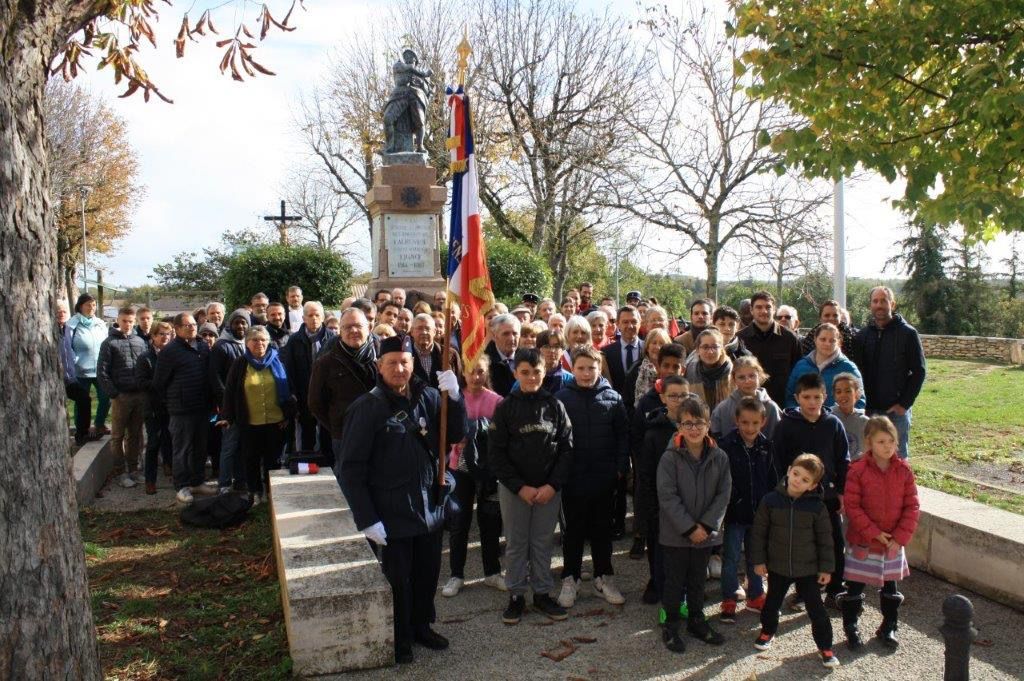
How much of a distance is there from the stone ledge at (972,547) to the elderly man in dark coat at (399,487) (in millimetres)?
3349

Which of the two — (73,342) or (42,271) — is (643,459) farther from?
(73,342)

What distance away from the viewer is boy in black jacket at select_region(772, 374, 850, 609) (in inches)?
208

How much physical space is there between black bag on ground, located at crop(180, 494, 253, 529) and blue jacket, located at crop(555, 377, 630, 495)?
11.0ft

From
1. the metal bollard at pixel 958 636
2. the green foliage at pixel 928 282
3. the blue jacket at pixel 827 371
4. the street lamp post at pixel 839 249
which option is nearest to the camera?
the metal bollard at pixel 958 636

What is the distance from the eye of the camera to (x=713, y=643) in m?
4.79

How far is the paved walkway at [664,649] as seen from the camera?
4.43 m

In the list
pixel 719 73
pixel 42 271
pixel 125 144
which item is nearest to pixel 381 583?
pixel 42 271

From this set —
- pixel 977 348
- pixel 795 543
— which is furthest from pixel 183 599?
pixel 977 348

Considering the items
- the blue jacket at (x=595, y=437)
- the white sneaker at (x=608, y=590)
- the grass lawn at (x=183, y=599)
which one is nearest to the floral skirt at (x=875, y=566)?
the white sneaker at (x=608, y=590)

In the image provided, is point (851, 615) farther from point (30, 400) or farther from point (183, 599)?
point (30, 400)

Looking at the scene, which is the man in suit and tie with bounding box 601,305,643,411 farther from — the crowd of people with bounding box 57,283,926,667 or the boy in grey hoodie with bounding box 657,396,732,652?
the boy in grey hoodie with bounding box 657,396,732,652

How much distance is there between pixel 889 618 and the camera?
475 cm

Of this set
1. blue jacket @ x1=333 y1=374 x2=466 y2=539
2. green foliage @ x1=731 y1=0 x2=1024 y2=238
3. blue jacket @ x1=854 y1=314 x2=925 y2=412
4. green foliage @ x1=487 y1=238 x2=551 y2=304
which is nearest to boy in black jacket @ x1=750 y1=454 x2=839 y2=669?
blue jacket @ x1=333 y1=374 x2=466 y2=539

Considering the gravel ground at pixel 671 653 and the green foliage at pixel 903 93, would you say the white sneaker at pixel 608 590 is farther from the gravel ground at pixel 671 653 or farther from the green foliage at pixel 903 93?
the green foliage at pixel 903 93
